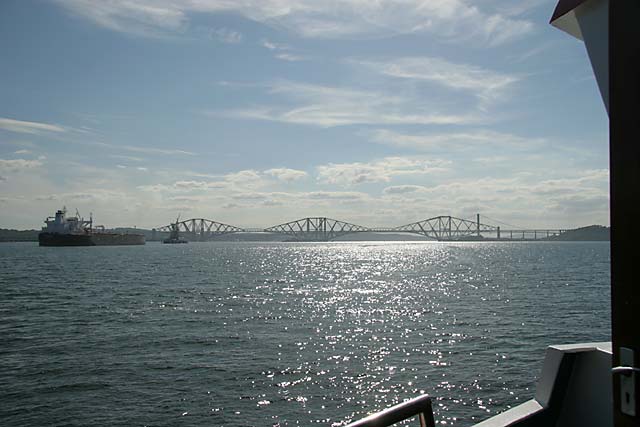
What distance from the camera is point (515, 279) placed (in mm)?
46031

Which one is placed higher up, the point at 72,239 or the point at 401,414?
the point at 72,239

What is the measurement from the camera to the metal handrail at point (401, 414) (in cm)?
184

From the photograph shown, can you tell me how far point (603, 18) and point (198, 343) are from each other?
1673 centimetres

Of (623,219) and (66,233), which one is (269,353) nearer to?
(623,219)

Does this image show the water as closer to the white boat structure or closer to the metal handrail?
the metal handrail

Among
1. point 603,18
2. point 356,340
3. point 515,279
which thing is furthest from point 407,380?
point 515,279

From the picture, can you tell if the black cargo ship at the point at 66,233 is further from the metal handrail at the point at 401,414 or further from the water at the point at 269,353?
the metal handrail at the point at 401,414

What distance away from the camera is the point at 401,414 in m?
1.94

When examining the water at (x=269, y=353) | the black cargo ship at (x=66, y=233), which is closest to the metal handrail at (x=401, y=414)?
the water at (x=269, y=353)

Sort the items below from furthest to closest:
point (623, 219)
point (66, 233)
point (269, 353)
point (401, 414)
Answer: point (66, 233) < point (269, 353) < point (401, 414) < point (623, 219)

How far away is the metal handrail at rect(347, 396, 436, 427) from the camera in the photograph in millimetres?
1838

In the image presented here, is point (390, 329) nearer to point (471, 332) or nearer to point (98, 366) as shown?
point (471, 332)

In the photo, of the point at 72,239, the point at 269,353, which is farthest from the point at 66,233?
the point at 269,353

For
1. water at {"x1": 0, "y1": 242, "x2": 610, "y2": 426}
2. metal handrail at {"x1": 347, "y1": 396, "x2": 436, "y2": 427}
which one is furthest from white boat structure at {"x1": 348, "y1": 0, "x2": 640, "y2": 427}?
water at {"x1": 0, "y1": 242, "x2": 610, "y2": 426}
